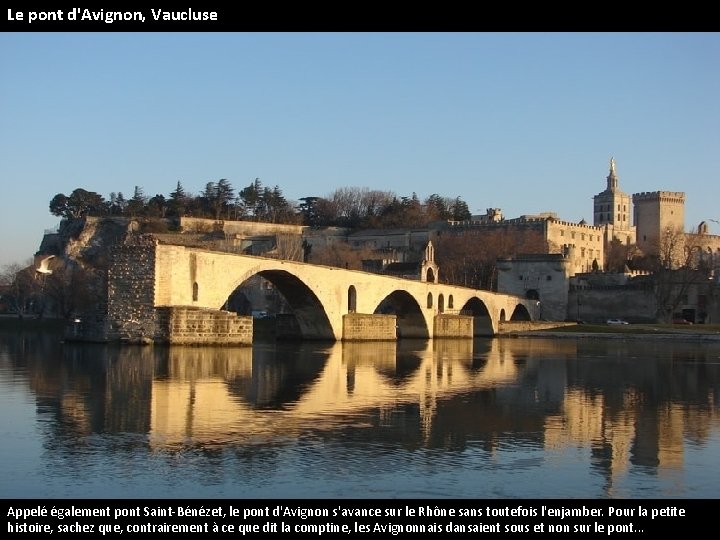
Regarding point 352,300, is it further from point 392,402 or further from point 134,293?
point 392,402

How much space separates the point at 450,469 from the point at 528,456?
5.97 ft

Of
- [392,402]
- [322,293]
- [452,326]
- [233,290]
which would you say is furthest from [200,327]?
[452,326]

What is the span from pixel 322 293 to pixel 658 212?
9883 centimetres

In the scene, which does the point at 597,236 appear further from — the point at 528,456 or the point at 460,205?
the point at 528,456

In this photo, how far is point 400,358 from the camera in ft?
131

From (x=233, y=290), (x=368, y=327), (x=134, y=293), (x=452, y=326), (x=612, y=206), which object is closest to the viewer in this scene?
(x=134, y=293)

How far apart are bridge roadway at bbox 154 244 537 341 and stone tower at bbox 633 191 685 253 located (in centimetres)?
5973

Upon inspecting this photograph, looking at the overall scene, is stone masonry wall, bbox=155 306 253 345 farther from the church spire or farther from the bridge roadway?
the church spire

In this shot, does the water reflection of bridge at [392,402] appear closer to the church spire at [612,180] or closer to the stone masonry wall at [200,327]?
the stone masonry wall at [200,327]

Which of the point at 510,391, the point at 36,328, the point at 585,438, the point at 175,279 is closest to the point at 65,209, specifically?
the point at 36,328

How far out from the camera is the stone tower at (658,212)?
13711cm

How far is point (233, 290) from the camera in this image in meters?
41.5
